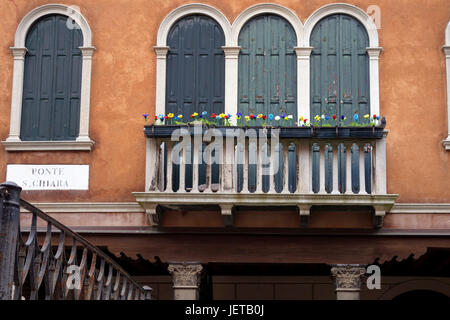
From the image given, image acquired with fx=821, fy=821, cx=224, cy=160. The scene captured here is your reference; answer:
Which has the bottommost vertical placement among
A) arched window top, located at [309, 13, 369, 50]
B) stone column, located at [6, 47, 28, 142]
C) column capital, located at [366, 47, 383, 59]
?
stone column, located at [6, 47, 28, 142]

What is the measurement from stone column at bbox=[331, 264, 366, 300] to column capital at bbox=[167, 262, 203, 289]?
7.13 ft

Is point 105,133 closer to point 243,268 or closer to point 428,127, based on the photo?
point 243,268

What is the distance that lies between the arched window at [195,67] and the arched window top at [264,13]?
0.25 metres

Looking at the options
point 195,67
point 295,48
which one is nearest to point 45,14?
point 195,67

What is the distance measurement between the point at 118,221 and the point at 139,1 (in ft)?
12.6

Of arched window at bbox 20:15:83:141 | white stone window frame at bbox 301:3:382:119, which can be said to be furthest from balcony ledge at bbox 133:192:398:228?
arched window at bbox 20:15:83:141

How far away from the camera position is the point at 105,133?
13.8 m

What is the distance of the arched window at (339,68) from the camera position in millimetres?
13742

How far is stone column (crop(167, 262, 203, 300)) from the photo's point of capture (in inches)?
514

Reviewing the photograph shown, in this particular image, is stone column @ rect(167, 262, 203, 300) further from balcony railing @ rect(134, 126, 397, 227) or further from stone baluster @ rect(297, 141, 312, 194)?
stone baluster @ rect(297, 141, 312, 194)

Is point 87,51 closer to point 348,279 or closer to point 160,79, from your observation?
point 160,79

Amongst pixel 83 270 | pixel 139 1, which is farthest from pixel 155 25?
pixel 83 270

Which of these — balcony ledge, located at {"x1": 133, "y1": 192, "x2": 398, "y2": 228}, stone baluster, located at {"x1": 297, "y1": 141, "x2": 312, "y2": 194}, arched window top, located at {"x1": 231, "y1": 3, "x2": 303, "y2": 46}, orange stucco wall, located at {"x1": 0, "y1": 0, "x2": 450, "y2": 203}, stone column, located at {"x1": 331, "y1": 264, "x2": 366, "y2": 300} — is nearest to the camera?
balcony ledge, located at {"x1": 133, "y1": 192, "x2": 398, "y2": 228}

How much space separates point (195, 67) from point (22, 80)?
9.74 feet
